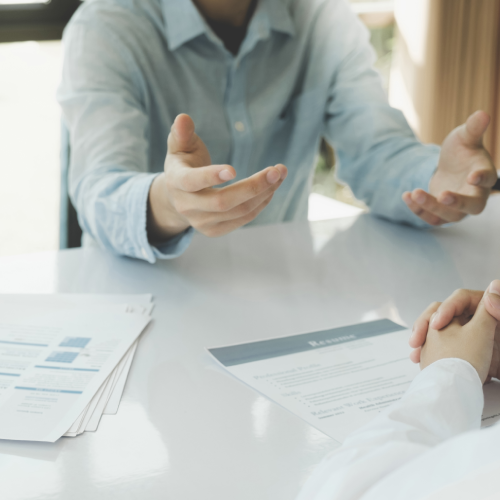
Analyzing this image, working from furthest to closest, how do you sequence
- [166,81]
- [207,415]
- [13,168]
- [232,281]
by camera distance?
[13,168] < [166,81] < [232,281] < [207,415]

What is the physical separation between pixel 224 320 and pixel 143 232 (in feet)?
0.70

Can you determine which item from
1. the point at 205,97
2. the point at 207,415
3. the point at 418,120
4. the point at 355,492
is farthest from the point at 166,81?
the point at 418,120

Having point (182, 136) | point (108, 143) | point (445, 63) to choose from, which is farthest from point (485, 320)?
point (445, 63)

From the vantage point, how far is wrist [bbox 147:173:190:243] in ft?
2.54

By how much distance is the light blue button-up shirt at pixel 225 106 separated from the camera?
36.6 inches

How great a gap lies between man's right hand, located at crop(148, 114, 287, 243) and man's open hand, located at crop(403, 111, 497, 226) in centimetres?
31

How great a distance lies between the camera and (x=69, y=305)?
0.69 meters

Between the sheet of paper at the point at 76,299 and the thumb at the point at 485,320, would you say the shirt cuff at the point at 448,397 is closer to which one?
the thumb at the point at 485,320

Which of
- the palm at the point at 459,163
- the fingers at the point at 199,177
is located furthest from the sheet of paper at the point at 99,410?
the palm at the point at 459,163

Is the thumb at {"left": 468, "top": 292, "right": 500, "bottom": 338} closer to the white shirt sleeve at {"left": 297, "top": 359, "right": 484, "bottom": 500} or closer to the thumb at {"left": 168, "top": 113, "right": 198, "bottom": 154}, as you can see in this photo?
the white shirt sleeve at {"left": 297, "top": 359, "right": 484, "bottom": 500}

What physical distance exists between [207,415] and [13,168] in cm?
225

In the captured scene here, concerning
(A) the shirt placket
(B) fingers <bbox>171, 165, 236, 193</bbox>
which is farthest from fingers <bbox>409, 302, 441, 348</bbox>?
(A) the shirt placket

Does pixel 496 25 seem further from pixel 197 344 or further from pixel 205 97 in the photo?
pixel 197 344

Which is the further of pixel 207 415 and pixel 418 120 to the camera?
pixel 418 120
